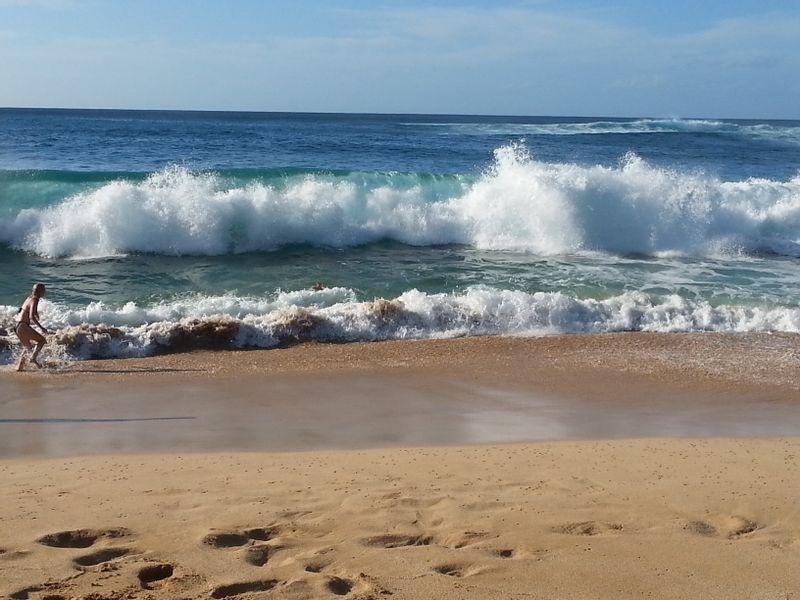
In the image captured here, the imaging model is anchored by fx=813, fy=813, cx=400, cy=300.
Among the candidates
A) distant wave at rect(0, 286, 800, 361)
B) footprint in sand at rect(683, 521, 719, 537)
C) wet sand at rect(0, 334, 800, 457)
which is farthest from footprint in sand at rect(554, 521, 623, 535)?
distant wave at rect(0, 286, 800, 361)

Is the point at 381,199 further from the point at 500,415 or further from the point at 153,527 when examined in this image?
the point at 153,527

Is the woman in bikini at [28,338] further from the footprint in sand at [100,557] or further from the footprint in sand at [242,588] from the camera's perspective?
the footprint in sand at [242,588]

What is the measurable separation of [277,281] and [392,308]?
324cm

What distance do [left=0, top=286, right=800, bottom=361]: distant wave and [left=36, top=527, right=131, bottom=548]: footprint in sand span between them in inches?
209

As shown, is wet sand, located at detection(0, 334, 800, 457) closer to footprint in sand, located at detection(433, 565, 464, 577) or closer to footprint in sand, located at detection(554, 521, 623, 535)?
footprint in sand, located at detection(554, 521, 623, 535)

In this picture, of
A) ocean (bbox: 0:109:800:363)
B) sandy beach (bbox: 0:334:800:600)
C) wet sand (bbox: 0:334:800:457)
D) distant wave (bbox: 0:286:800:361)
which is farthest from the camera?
ocean (bbox: 0:109:800:363)

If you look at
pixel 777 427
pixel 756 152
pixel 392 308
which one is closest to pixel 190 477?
pixel 777 427

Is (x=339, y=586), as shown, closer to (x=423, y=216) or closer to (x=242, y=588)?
(x=242, y=588)

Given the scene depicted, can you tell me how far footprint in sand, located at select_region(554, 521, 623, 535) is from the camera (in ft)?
13.8

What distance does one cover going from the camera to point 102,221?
1502 cm

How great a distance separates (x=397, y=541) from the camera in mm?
4043

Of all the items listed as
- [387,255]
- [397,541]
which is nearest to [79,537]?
[397,541]

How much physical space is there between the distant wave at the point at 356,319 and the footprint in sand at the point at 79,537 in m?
5.30

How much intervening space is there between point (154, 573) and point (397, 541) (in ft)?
3.81
